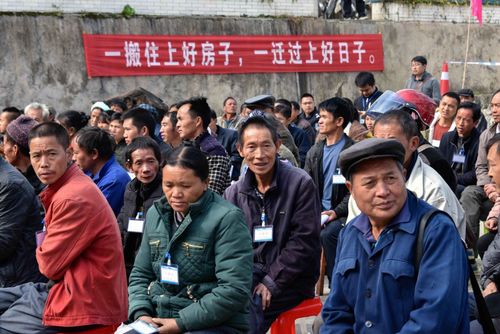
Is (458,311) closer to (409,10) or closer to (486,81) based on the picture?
(409,10)

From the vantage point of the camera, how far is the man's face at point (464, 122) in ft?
25.4

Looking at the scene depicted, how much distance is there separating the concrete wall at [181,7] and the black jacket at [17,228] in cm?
838

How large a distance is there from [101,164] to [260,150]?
5.69 ft

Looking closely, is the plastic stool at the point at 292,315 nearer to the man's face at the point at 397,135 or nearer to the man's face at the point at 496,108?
the man's face at the point at 397,135

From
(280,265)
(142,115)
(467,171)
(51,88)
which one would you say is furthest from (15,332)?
(51,88)

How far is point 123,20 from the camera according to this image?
44.4ft

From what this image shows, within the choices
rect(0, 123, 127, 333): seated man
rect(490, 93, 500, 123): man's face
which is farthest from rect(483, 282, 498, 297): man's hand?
rect(490, 93, 500, 123): man's face

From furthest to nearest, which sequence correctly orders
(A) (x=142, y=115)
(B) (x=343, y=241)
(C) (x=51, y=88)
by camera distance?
(C) (x=51, y=88), (A) (x=142, y=115), (B) (x=343, y=241)

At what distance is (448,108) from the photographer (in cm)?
862

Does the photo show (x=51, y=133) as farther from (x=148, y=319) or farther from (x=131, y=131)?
(x=131, y=131)

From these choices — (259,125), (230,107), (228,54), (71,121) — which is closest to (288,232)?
(259,125)

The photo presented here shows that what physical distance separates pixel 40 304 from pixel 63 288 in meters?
0.26

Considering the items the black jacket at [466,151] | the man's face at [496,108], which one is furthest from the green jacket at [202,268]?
the man's face at [496,108]

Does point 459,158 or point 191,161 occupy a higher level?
point 191,161
